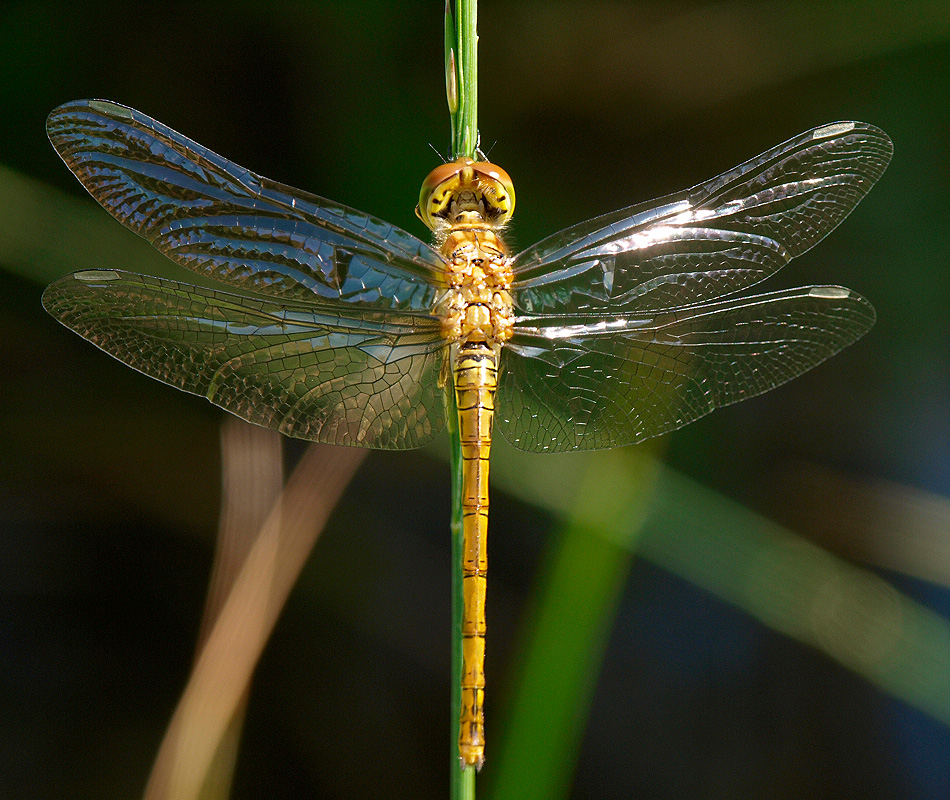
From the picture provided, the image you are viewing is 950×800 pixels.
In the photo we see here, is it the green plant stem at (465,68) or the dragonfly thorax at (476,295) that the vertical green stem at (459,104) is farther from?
the dragonfly thorax at (476,295)

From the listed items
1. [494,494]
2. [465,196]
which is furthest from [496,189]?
[494,494]

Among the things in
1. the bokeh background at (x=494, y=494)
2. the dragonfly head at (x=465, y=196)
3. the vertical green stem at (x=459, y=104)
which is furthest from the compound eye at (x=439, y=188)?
the bokeh background at (x=494, y=494)

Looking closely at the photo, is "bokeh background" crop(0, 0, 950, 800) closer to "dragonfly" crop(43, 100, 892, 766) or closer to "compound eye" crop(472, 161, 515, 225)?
"dragonfly" crop(43, 100, 892, 766)

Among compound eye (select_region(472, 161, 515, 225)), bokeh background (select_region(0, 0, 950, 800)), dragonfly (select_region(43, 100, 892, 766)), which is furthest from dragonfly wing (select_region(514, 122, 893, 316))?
bokeh background (select_region(0, 0, 950, 800))

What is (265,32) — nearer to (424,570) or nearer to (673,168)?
(673,168)

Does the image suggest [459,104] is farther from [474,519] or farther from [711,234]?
[474,519]
